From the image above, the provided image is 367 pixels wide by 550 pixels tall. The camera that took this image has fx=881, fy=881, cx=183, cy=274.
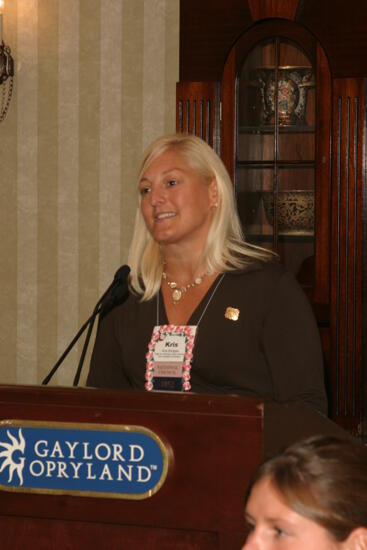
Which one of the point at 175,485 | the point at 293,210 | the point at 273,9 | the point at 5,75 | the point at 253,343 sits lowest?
the point at 175,485

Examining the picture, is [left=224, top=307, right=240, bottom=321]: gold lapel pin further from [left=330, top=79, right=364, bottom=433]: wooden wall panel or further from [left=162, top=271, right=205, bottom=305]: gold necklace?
[left=330, top=79, right=364, bottom=433]: wooden wall panel

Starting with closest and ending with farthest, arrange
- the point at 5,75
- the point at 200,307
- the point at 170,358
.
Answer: the point at 170,358
the point at 200,307
the point at 5,75

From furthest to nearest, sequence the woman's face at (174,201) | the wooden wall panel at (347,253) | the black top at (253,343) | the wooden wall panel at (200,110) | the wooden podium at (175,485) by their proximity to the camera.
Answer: the wooden wall panel at (200,110)
the wooden wall panel at (347,253)
the woman's face at (174,201)
the black top at (253,343)
the wooden podium at (175,485)

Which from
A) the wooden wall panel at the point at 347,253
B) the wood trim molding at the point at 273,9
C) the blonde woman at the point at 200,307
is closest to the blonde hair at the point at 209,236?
the blonde woman at the point at 200,307

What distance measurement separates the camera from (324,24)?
3207 millimetres

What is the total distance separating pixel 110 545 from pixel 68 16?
9.62ft

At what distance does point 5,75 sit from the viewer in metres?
3.71

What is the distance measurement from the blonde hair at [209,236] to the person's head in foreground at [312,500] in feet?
3.34

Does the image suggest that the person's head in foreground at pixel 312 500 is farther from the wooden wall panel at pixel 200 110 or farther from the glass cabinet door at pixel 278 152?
the wooden wall panel at pixel 200 110

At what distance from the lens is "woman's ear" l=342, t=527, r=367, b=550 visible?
980 mm

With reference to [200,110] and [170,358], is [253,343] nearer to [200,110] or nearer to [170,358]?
[170,358]

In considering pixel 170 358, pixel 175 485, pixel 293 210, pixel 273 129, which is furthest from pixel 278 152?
pixel 175 485

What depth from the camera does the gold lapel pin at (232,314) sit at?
192 centimetres

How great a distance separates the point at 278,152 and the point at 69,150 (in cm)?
96
